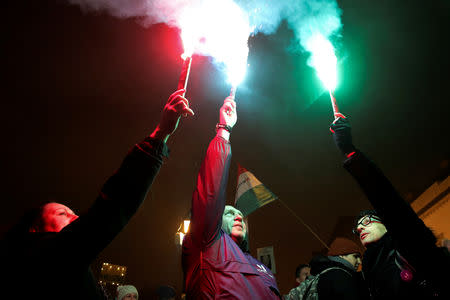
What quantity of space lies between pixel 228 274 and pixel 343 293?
1502 millimetres

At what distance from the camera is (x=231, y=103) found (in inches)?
154

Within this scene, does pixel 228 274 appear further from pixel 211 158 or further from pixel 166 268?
pixel 166 268

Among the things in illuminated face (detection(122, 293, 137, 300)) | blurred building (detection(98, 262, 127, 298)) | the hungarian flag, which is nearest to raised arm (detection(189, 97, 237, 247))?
illuminated face (detection(122, 293, 137, 300))

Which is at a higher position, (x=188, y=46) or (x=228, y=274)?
(x=188, y=46)

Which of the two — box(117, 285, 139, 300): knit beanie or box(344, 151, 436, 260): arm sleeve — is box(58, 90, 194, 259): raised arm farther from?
box(117, 285, 139, 300): knit beanie

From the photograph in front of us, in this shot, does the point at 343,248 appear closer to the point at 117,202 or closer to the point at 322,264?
the point at 322,264

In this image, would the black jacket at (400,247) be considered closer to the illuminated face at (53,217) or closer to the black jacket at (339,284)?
the black jacket at (339,284)

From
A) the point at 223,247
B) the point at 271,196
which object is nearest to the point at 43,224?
the point at 223,247

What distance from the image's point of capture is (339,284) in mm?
3238

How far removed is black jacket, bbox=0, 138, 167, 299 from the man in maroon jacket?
3.26ft

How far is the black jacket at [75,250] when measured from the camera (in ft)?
4.95

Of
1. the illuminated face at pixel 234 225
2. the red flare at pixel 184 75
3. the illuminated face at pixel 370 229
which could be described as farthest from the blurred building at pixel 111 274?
the red flare at pixel 184 75

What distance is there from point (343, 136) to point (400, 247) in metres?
1.09

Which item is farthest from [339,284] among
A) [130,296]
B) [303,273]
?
[130,296]
